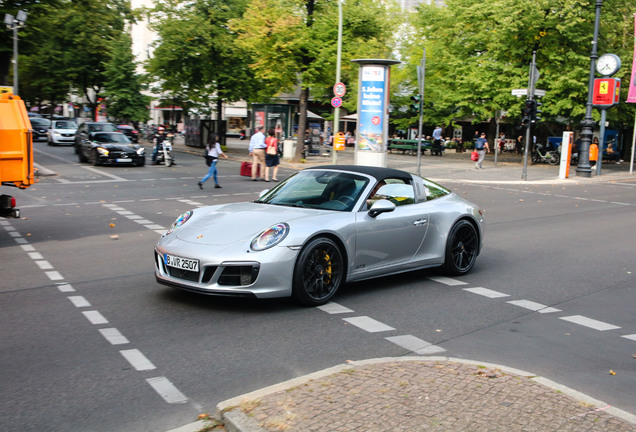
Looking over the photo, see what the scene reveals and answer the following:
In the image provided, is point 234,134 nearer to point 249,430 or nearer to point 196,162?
point 196,162

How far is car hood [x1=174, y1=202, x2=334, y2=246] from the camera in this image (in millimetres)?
6531

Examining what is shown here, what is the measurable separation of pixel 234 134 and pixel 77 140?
41945 mm

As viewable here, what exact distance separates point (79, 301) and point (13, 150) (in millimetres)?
4357

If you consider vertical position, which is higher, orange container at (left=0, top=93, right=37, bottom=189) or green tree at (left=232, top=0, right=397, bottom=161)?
green tree at (left=232, top=0, right=397, bottom=161)

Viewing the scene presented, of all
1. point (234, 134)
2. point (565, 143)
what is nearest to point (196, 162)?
point (565, 143)

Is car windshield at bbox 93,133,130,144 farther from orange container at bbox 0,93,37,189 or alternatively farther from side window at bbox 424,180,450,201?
side window at bbox 424,180,450,201

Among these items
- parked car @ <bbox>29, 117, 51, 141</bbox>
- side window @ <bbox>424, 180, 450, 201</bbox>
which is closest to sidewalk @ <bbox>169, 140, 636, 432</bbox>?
side window @ <bbox>424, 180, 450, 201</bbox>

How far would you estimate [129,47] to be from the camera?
1970 inches

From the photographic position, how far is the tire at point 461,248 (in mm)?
8297

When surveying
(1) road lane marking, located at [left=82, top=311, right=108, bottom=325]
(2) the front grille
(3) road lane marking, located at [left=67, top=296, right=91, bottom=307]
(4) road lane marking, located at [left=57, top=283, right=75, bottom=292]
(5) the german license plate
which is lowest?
(4) road lane marking, located at [left=57, top=283, right=75, bottom=292]

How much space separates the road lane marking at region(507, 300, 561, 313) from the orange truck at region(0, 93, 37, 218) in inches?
292

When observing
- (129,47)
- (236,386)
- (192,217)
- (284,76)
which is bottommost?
(236,386)

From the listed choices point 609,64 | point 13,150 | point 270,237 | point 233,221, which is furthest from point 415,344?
point 609,64

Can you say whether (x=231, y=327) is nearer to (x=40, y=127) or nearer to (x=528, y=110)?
(x=528, y=110)
